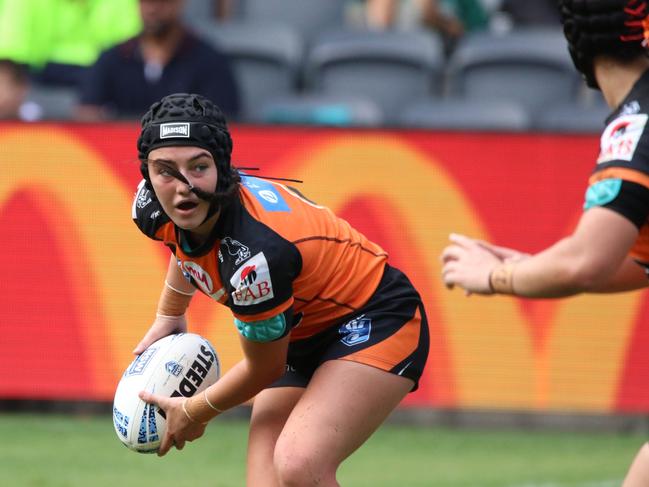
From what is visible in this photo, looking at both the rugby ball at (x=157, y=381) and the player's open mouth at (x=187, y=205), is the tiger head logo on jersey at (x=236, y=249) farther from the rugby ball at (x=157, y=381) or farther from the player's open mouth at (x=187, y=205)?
the rugby ball at (x=157, y=381)

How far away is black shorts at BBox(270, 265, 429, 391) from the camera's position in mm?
4570

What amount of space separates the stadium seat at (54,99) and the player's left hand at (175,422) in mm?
5321

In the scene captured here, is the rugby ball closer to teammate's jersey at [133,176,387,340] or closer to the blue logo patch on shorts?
teammate's jersey at [133,176,387,340]

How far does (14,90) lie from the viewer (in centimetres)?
920

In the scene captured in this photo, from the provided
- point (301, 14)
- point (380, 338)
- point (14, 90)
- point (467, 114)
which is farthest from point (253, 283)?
point (301, 14)

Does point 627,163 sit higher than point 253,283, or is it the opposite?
point 627,163

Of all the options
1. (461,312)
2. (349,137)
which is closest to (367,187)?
(349,137)

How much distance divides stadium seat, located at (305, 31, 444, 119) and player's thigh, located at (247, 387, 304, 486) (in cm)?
563

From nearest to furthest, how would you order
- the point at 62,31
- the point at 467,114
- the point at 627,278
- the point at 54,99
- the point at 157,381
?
the point at 627,278 < the point at 157,381 < the point at 467,114 < the point at 54,99 < the point at 62,31

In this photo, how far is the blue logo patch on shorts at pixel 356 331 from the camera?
4.59m

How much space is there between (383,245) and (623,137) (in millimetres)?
4887

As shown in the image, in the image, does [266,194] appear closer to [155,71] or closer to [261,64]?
[155,71]

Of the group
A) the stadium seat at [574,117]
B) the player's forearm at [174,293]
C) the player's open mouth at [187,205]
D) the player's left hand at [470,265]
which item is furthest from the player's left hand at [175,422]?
the stadium seat at [574,117]

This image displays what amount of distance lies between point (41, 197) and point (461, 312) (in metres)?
2.90
